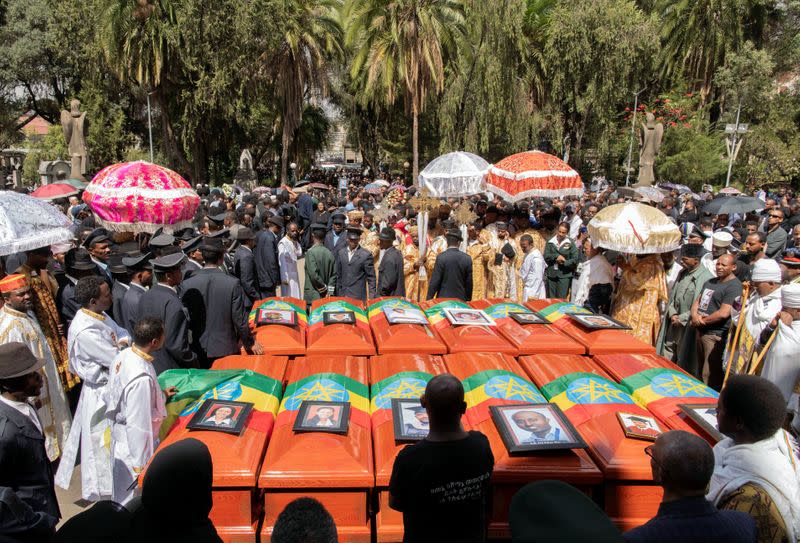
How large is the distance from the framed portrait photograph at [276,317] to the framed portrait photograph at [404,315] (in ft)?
2.84

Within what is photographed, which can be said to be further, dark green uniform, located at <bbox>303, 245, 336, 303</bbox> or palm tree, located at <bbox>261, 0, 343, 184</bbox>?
palm tree, located at <bbox>261, 0, 343, 184</bbox>

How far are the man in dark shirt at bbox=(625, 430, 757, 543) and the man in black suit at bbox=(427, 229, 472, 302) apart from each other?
15.8 ft

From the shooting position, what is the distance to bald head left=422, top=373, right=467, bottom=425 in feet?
8.00

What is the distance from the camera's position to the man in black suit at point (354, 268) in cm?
740

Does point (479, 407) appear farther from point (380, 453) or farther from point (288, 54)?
point (288, 54)

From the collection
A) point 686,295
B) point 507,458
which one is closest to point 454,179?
point 686,295

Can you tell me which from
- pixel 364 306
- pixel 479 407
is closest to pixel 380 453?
pixel 479 407

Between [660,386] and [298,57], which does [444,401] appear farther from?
[298,57]

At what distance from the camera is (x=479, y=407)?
3.61 m

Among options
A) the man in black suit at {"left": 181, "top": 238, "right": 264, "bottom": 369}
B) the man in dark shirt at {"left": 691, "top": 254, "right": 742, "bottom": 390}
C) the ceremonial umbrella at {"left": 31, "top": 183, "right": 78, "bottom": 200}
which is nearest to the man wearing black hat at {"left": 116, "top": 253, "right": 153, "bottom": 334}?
the man in black suit at {"left": 181, "top": 238, "right": 264, "bottom": 369}

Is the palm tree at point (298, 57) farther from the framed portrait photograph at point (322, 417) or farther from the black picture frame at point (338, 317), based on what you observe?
the framed portrait photograph at point (322, 417)

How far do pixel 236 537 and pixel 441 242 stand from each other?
589 cm

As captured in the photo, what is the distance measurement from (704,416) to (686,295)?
10.7 ft

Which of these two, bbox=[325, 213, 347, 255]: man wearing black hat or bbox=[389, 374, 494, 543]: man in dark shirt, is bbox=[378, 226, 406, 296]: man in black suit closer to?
bbox=[325, 213, 347, 255]: man wearing black hat
